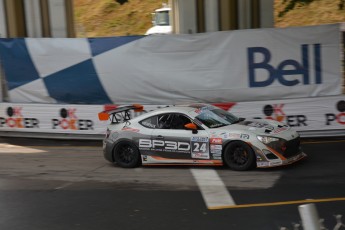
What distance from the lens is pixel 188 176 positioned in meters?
9.95

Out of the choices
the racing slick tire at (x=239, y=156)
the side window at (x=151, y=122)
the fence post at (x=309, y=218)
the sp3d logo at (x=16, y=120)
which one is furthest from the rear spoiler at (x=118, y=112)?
the fence post at (x=309, y=218)

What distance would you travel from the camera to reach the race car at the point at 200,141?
983 centimetres

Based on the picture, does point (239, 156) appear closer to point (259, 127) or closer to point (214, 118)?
point (259, 127)

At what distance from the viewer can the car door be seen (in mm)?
10336

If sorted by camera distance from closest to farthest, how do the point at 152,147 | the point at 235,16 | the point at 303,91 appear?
the point at 152,147 → the point at 303,91 → the point at 235,16

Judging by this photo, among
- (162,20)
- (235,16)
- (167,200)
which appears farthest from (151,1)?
(167,200)

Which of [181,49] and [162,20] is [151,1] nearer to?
[162,20]

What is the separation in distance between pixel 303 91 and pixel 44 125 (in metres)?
7.73

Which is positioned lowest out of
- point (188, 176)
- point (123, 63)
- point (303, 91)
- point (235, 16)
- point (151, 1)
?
point (188, 176)

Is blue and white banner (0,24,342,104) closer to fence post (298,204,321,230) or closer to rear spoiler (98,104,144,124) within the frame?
rear spoiler (98,104,144,124)

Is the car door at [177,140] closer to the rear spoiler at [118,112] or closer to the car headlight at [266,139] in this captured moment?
the car headlight at [266,139]

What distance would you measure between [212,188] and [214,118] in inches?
88.7

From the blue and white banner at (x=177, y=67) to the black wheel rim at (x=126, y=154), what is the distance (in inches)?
139

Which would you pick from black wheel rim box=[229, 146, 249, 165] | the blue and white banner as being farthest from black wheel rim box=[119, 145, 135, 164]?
the blue and white banner
